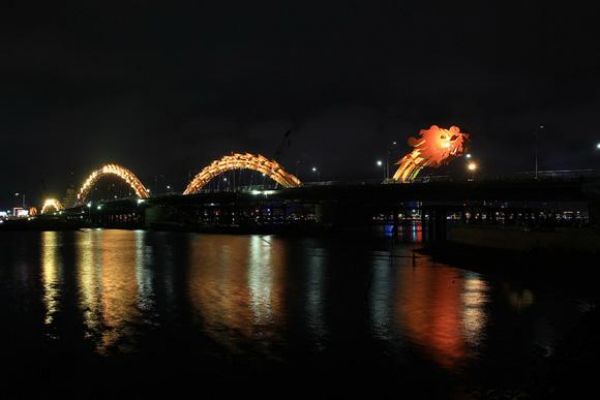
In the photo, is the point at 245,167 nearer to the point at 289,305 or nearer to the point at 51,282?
the point at 51,282

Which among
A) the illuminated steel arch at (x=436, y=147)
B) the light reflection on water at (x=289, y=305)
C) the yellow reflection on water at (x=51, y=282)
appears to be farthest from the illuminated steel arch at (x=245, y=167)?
the light reflection on water at (x=289, y=305)

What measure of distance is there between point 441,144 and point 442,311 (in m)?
95.6

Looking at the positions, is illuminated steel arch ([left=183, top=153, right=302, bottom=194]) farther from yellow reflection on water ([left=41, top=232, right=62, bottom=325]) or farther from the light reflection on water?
the light reflection on water

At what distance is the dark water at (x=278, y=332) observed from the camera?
52.7ft

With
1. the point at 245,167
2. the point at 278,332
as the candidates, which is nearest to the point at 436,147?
the point at 245,167

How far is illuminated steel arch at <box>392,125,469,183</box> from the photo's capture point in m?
118

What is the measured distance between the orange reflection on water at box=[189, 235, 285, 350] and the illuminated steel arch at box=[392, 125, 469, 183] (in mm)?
68519

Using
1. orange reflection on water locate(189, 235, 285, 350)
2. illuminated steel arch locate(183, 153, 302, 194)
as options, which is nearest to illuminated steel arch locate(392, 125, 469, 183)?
illuminated steel arch locate(183, 153, 302, 194)

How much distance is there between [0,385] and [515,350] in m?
13.7

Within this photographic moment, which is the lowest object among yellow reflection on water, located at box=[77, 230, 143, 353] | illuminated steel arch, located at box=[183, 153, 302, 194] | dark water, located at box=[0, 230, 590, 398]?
dark water, located at box=[0, 230, 590, 398]

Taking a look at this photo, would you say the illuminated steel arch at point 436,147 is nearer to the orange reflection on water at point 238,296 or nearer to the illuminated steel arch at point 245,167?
the illuminated steel arch at point 245,167

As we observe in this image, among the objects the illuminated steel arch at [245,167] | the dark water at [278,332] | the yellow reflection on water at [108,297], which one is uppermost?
the illuminated steel arch at [245,167]

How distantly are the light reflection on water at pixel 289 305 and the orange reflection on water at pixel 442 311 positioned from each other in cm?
4

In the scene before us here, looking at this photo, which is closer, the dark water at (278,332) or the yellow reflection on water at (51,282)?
the dark water at (278,332)
